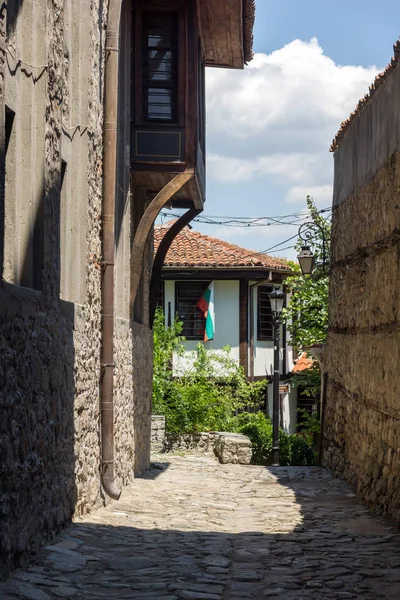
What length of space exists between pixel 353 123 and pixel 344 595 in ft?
25.4

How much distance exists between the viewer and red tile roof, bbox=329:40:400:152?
916 centimetres

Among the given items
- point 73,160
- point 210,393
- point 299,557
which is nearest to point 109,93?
point 73,160

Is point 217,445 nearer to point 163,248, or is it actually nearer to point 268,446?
point 163,248

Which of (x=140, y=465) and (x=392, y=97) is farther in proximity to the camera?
(x=140, y=465)

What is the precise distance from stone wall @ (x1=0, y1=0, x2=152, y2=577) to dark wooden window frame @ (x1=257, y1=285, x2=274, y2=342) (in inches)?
756

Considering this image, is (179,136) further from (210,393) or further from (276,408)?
(210,393)

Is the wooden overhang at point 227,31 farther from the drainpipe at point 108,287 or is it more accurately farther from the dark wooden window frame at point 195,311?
the dark wooden window frame at point 195,311

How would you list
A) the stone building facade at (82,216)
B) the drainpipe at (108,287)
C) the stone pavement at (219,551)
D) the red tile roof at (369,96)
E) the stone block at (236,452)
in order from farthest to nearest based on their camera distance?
the stone block at (236,452) < the drainpipe at (108,287) < the red tile roof at (369,96) < the stone building facade at (82,216) < the stone pavement at (219,551)

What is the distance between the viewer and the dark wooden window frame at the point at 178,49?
13883 mm

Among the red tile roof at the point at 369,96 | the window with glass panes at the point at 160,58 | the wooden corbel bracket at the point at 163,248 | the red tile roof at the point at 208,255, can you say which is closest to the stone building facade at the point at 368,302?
the red tile roof at the point at 369,96

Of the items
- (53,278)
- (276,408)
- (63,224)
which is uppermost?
(63,224)

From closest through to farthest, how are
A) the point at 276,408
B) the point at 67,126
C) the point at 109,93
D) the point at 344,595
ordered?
the point at 344,595
the point at 67,126
the point at 109,93
the point at 276,408

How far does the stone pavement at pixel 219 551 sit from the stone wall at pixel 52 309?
0.30 m

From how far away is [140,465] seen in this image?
46.8 ft
